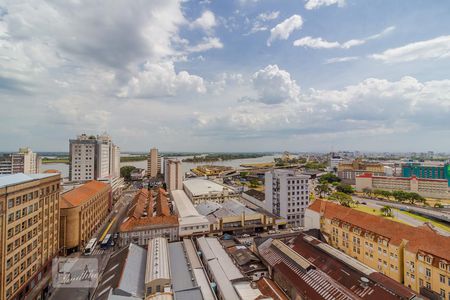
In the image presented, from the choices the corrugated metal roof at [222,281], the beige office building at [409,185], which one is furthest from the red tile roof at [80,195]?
the beige office building at [409,185]

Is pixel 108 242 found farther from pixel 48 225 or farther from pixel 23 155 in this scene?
pixel 23 155

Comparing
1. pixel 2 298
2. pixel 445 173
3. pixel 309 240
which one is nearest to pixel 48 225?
pixel 2 298

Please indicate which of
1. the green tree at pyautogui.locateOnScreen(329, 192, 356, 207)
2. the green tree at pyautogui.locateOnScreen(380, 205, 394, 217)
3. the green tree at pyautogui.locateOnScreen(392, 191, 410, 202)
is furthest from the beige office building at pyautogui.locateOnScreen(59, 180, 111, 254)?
the green tree at pyautogui.locateOnScreen(392, 191, 410, 202)

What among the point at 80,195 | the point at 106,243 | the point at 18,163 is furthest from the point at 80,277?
the point at 18,163

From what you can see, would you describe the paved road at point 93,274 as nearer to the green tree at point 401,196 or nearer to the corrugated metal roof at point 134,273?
the corrugated metal roof at point 134,273

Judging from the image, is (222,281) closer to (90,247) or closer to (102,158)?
(90,247)

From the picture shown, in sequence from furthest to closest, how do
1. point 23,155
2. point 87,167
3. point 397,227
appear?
point 23,155
point 87,167
point 397,227

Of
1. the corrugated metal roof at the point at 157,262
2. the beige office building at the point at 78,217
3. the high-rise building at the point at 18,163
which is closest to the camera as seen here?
the corrugated metal roof at the point at 157,262
